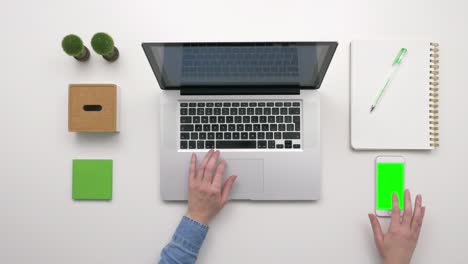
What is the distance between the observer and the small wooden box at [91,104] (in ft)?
2.53

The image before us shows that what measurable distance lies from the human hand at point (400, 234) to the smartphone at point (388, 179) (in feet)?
0.08

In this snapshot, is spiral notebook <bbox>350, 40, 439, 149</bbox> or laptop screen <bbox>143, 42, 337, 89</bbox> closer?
laptop screen <bbox>143, 42, 337, 89</bbox>

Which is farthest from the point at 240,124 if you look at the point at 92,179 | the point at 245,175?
the point at 92,179

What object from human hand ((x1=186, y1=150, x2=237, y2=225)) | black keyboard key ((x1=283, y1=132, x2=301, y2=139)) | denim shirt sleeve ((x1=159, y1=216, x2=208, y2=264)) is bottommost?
denim shirt sleeve ((x1=159, y1=216, x2=208, y2=264))

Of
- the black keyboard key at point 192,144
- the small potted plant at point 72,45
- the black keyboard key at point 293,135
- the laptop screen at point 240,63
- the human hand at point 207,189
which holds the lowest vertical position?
the human hand at point 207,189

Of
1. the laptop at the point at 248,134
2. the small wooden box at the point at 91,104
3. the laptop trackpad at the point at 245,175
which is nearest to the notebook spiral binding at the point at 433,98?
the laptop at the point at 248,134

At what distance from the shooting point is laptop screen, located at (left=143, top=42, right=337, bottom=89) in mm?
627

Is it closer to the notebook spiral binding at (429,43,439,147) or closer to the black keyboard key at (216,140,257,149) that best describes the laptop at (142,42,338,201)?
the black keyboard key at (216,140,257,149)

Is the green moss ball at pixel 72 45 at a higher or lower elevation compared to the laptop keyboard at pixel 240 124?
higher

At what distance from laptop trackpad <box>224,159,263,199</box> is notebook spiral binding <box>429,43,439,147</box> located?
0.50 meters

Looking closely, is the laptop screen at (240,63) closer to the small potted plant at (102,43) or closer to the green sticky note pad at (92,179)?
the small potted plant at (102,43)

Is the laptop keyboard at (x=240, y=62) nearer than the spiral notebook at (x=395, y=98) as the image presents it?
Yes

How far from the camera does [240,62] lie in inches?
26.7

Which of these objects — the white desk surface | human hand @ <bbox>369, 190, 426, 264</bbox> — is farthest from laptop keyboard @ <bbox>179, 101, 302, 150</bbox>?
human hand @ <bbox>369, 190, 426, 264</bbox>
